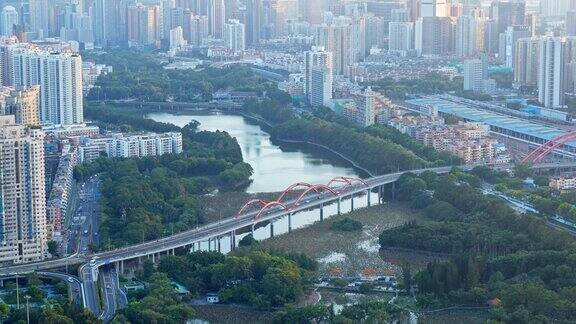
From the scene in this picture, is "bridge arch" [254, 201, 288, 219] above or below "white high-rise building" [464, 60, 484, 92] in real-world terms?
A: below

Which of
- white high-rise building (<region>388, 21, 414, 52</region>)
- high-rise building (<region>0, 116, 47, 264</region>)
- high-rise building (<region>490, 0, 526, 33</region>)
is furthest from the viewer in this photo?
white high-rise building (<region>388, 21, 414, 52</region>)

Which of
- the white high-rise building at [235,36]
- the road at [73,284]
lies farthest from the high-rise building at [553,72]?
the white high-rise building at [235,36]

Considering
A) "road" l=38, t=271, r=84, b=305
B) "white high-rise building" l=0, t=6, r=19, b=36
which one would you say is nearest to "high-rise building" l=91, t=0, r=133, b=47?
"white high-rise building" l=0, t=6, r=19, b=36

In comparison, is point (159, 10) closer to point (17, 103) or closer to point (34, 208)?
point (17, 103)

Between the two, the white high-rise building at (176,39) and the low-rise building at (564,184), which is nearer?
the low-rise building at (564,184)

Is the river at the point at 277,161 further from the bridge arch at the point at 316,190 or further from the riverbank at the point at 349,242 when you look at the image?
the riverbank at the point at 349,242

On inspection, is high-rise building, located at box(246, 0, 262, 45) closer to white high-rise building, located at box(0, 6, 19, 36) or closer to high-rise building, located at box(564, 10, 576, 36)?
white high-rise building, located at box(0, 6, 19, 36)

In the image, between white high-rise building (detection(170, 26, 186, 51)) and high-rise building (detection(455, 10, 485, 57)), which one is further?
white high-rise building (detection(170, 26, 186, 51))

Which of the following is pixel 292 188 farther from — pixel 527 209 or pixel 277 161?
pixel 277 161
